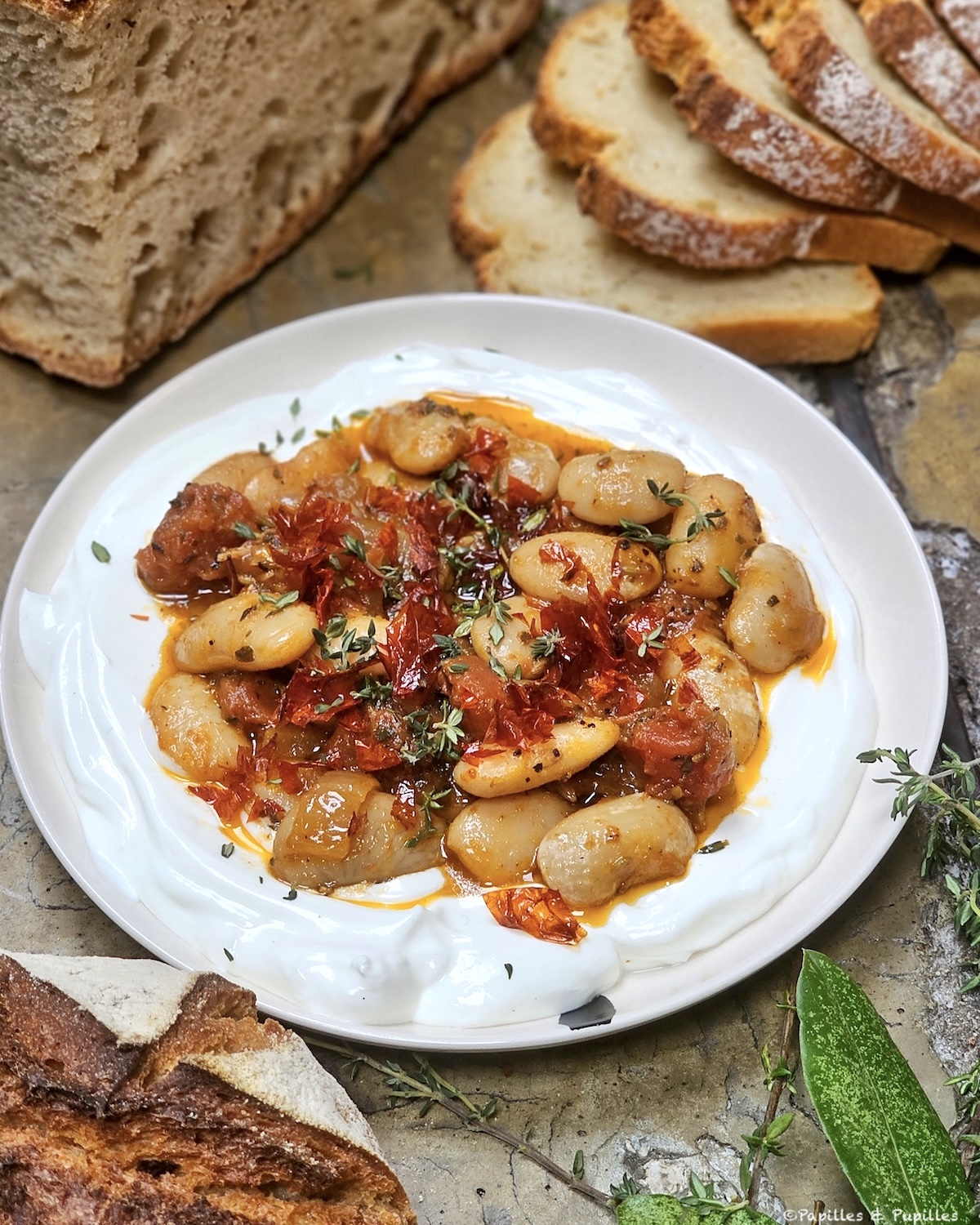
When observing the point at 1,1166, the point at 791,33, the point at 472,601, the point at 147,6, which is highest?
the point at 791,33

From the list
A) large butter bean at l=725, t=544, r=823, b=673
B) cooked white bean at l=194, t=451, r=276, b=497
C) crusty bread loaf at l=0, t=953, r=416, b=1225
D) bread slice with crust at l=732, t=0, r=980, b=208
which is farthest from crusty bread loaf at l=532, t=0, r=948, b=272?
crusty bread loaf at l=0, t=953, r=416, b=1225

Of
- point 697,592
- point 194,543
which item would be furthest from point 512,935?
point 194,543

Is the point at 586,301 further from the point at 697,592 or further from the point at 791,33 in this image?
the point at 697,592

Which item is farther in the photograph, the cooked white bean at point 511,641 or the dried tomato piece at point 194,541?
the dried tomato piece at point 194,541

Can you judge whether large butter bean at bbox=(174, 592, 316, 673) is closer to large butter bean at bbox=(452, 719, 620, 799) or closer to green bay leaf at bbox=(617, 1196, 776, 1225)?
large butter bean at bbox=(452, 719, 620, 799)

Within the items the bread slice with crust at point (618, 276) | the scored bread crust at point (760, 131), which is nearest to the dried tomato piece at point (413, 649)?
the bread slice with crust at point (618, 276)

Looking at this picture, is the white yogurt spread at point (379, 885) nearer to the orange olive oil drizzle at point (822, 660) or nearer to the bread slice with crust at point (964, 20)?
the orange olive oil drizzle at point (822, 660)

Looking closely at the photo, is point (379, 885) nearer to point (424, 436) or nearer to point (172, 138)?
point (424, 436)
